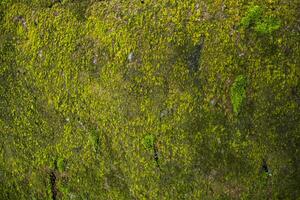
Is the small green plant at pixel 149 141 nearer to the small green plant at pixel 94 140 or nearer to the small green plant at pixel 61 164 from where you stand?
the small green plant at pixel 94 140

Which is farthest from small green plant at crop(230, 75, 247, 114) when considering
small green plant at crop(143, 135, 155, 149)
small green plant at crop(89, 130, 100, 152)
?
small green plant at crop(89, 130, 100, 152)

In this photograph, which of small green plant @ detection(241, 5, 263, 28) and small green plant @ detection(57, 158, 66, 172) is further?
small green plant @ detection(57, 158, 66, 172)

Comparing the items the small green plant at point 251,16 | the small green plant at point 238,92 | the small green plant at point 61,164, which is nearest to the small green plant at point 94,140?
the small green plant at point 61,164

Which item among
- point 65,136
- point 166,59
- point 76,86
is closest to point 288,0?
point 166,59

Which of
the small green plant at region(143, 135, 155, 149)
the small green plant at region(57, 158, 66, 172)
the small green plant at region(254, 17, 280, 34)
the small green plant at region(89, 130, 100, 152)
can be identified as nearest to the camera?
the small green plant at region(254, 17, 280, 34)

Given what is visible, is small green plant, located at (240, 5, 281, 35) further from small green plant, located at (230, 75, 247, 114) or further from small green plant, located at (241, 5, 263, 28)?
small green plant, located at (230, 75, 247, 114)

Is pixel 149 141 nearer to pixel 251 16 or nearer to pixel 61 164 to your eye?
pixel 61 164
